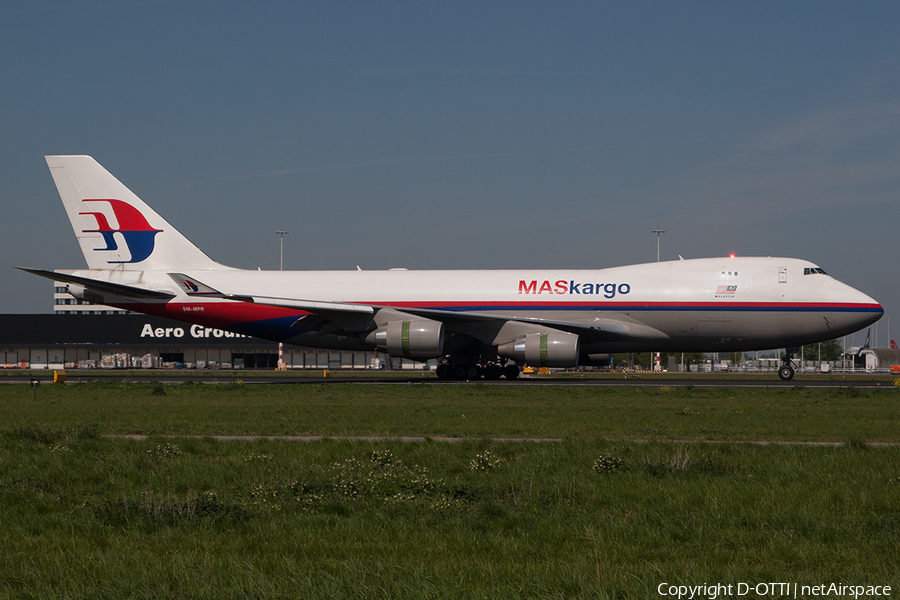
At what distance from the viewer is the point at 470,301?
1533 inches

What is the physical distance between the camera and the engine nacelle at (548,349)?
117 ft

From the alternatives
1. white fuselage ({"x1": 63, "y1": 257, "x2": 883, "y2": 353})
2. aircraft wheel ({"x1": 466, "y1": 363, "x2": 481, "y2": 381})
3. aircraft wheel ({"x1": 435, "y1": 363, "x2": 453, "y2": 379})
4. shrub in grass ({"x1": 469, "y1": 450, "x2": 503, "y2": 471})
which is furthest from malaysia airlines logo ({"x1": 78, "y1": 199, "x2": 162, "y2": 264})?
shrub in grass ({"x1": 469, "y1": 450, "x2": 503, "y2": 471})

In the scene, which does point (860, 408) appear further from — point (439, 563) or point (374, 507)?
point (439, 563)

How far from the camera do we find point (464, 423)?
19578 mm

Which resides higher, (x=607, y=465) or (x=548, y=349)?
(x=548, y=349)

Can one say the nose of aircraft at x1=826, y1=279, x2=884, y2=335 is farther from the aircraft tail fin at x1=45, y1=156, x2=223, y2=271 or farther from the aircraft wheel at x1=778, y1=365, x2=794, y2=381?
the aircraft tail fin at x1=45, y1=156, x2=223, y2=271

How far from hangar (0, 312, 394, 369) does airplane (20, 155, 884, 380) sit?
5341 centimetres

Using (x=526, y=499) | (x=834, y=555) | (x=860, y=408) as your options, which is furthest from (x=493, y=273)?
(x=834, y=555)

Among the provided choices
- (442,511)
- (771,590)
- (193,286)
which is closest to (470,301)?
(193,286)

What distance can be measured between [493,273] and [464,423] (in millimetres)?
20832

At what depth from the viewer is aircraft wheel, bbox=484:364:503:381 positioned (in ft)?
133

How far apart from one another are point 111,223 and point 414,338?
17064mm

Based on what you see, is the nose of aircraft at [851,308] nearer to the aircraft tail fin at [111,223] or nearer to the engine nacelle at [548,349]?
the engine nacelle at [548,349]

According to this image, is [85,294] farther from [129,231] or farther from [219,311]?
[219,311]
